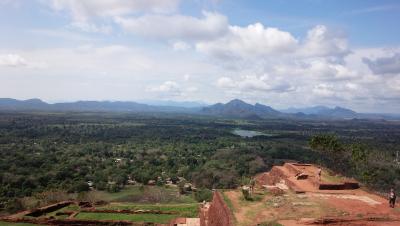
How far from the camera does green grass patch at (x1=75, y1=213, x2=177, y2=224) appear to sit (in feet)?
85.8

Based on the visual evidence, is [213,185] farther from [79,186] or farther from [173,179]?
[79,186]

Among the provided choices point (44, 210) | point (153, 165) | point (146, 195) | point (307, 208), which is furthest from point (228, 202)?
point (153, 165)

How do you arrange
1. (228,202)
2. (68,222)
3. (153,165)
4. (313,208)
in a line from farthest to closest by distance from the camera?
(153,165) < (68,222) < (228,202) < (313,208)

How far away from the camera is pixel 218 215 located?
18.5 metres

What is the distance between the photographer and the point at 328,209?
17047 millimetres

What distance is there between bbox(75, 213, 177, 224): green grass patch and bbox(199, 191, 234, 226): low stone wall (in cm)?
460

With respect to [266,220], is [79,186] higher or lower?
lower

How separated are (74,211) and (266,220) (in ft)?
56.0

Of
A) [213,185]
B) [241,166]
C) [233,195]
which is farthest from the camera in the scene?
[241,166]

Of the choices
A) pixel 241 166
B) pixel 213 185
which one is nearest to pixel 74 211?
pixel 213 185

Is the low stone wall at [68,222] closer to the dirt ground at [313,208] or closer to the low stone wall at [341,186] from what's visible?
the dirt ground at [313,208]

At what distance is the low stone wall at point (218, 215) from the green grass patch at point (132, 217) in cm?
460

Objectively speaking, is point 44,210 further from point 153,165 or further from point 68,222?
point 153,165

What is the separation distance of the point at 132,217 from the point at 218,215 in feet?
33.5
